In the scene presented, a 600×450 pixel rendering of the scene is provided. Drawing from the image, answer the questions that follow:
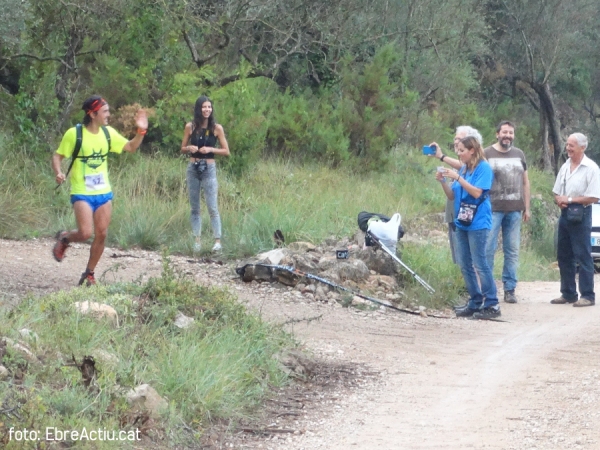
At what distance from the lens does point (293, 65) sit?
2245 centimetres

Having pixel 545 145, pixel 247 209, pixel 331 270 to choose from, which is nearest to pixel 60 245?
pixel 331 270

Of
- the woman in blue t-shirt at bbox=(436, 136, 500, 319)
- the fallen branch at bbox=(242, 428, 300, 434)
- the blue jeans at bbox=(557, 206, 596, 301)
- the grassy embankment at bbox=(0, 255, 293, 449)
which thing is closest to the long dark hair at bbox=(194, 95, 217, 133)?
the woman in blue t-shirt at bbox=(436, 136, 500, 319)

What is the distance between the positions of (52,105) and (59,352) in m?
9.29

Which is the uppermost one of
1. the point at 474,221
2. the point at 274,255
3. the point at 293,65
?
the point at 293,65

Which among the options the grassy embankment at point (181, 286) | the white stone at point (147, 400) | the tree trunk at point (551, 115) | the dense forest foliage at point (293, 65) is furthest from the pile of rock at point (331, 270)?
the tree trunk at point (551, 115)

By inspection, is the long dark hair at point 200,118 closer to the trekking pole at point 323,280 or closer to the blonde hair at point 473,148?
the trekking pole at point 323,280

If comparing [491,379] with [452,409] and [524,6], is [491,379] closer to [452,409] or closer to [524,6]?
[452,409]

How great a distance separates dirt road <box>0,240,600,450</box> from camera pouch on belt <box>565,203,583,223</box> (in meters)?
0.93

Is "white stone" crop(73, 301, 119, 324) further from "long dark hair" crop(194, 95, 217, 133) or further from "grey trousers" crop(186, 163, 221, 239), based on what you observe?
"long dark hair" crop(194, 95, 217, 133)

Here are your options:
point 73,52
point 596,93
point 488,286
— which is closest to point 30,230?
point 73,52

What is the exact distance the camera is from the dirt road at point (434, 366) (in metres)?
5.48

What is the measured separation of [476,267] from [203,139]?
12.3ft

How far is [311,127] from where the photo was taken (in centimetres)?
A: 1928

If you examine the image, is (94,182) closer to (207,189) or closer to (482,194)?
(207,189)
